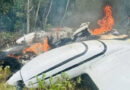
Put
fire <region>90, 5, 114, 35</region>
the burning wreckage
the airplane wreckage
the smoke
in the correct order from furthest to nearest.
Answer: the smoke → fire <region>90, 5, 114, 35</region> → the airplane wreckage → the burning wreckage

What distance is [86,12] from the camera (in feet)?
39.2

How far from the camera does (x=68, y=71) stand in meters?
5.84

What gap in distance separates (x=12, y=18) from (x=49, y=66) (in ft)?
18.8

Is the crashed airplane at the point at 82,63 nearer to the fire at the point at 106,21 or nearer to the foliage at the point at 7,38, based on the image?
the foliage at the point at 7,38

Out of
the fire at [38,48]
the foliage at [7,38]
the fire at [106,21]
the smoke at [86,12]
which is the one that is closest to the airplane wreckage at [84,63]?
the fire at [38,48]

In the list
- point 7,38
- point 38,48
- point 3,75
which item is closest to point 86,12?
point 7,38

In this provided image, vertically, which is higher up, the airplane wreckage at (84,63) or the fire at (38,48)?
the airplane wreckage at (84,63)

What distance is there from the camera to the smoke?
1165 cm

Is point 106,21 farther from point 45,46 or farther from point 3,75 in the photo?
point 3,75

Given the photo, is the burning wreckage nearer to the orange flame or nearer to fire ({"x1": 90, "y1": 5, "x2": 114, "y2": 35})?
the orange flame

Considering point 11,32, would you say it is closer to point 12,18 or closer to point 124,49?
point 12,18

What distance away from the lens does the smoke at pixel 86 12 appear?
11.6 m

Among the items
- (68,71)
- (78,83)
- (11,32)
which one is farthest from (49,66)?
(11,32)

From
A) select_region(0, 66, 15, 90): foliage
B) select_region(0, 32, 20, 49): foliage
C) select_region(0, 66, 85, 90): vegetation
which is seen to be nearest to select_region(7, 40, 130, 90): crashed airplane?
select_region(0, 66, 85, 90): vegetation
